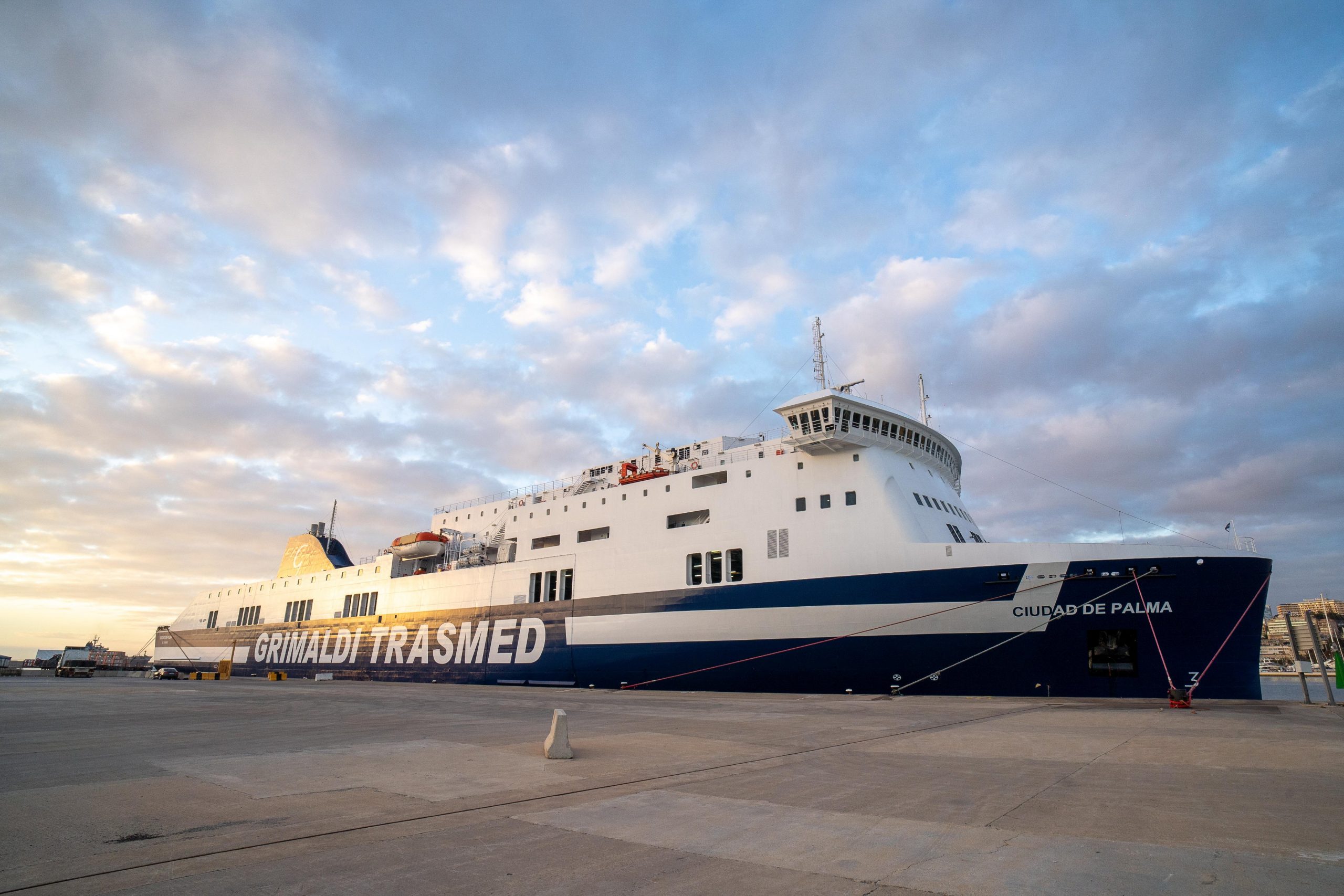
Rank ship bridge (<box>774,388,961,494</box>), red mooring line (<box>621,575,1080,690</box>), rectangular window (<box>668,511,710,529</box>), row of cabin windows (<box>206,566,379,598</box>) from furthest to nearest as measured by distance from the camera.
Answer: row of cabin windows (<box>206,566,379,598</box>), rectangular window (<box>668,511,710,529</box>), ship bridge (<box>774,388,961,494</box>), red mooring line (<box>621,575,1080,690</box>)

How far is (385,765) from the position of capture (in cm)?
671

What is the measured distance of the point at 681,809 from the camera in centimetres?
499

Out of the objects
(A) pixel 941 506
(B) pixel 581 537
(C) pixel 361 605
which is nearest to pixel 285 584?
(C) pixel 361 605

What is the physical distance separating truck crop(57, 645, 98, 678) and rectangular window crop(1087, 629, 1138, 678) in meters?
54.4

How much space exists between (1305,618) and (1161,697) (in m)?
3.31

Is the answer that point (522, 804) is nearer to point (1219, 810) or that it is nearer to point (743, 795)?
point (743, 795)

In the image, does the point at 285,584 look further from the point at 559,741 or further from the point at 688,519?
the point at 559,741

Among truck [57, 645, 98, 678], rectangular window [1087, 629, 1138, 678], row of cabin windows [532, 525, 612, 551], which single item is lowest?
truck [57, 645, 98, 678]

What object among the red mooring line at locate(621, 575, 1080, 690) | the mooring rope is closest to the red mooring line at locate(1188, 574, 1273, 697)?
the mooring rope

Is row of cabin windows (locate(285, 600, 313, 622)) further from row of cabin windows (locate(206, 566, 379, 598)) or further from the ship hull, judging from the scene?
the ship hull

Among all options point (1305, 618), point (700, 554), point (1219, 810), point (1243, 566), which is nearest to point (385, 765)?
point (1219, 810)

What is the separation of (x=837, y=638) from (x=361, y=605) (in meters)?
26.7

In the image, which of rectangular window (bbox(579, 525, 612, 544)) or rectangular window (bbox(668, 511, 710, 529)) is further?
rectangular window (bbox(579, 525, 612, 544))

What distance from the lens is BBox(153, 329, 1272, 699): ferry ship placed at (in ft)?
49.2
